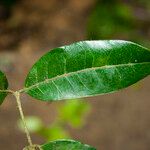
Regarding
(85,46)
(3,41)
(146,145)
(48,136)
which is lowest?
(146,145)

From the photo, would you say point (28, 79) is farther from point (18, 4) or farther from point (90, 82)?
point (18, 4)

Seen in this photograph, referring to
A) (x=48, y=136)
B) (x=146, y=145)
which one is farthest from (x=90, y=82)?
(x=146, y=145)

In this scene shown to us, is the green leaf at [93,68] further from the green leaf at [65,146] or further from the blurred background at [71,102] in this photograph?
the blurred background at [71,102]

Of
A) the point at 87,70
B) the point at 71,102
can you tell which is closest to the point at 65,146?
Result: the point at 87,70

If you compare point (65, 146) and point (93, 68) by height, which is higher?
point (93, 68)

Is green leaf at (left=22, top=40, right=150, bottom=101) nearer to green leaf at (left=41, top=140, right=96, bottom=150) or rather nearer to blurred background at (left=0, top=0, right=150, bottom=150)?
green leaf at (left=41, top=140, right=96, bottom=150)

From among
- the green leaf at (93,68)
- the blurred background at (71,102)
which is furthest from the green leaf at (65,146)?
the blurred background at (71,102)

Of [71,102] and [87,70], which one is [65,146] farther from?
[71,102]
